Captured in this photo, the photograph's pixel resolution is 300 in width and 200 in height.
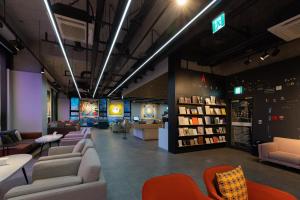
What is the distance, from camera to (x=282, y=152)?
4.58 m

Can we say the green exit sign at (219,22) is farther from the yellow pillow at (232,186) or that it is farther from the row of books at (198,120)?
the row of books at (198,120)

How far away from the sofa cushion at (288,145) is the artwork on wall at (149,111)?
15412 millimetres

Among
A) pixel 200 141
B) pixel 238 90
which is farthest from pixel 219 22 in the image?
pixel 200 141

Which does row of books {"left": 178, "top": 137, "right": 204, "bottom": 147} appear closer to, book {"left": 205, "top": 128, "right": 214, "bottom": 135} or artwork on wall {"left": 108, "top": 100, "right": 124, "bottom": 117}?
book {"left": 205, "top": 128, "right": 214, "bottom": 135}

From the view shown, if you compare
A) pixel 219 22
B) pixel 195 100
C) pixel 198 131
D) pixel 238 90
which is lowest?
pixel 198 131

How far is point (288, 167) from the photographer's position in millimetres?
4422

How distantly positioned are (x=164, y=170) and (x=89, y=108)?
601 inches

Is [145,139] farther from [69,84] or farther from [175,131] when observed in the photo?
[69,84]

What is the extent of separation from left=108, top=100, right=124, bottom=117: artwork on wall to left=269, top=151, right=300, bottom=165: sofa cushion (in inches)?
618

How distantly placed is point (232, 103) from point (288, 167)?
317 cm

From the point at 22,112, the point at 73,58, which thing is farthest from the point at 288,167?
the point at 22,112

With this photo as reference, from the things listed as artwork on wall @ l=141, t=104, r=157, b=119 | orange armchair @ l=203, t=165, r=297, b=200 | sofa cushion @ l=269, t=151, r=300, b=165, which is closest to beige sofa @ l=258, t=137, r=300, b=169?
sofa cushion @ l=269, t=151, r=300, b=165

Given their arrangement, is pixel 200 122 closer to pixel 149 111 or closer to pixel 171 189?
pixel 171 189

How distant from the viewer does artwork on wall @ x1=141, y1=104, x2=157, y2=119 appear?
1975cm
